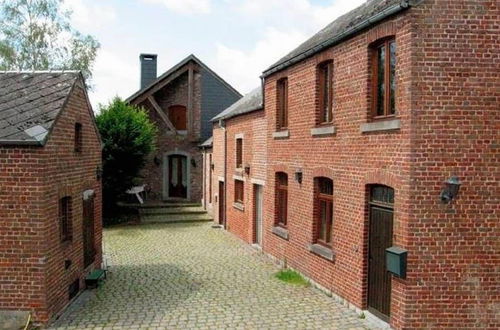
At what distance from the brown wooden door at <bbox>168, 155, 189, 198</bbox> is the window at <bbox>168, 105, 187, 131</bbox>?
1765 millimetres

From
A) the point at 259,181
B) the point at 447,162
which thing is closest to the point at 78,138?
the point at 259,181

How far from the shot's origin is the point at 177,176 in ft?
91.2

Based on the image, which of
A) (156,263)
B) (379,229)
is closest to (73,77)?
(156,263)

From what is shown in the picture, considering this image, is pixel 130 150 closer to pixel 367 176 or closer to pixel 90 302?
pixel 90 302

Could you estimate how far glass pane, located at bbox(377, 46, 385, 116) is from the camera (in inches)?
351

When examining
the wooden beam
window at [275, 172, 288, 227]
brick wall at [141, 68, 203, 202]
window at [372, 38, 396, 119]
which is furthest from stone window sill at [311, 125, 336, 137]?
brick wall at [141, 68, 203, 202]

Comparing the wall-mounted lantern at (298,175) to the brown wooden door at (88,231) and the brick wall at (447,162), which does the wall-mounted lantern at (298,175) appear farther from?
the brown wooden door at (88,231)

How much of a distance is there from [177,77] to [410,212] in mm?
21737

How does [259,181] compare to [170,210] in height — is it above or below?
above

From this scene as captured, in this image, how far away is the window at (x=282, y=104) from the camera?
14.1 meters

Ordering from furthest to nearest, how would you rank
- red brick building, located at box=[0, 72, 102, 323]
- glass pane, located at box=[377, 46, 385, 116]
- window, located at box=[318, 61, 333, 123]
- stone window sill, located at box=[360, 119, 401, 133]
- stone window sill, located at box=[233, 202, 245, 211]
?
stone window sill, located at box=[233, 202, 245, 211]
window, located at box=[318, 61, 333, 123]
glass pane, located at box=[377, 46, 385, 116]
red brick building, located at box=[0, 72, 102, 323]
stone window sill, located at box=[360, 119, 401, 133]

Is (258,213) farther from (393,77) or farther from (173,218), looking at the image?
(393,77)

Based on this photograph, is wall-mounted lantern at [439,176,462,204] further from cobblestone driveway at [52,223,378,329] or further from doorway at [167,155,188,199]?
doorway at [167,155,188,199]

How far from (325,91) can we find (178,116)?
17.6 meters
